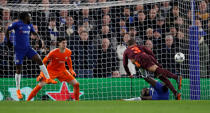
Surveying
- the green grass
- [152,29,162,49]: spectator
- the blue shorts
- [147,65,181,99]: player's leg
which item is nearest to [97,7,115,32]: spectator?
[152,29,162,49]: spectator

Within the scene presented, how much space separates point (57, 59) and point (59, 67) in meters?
0.21

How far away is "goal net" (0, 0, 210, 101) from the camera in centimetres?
991

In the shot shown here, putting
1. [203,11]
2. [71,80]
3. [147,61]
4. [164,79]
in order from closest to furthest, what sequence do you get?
[164,79] → [147,61] → [71,80] → [203,11]

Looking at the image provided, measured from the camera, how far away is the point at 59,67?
9352 mm

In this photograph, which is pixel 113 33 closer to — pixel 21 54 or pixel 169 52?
pixel 169 52

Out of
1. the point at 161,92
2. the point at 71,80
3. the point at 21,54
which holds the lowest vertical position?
the point at 161,92

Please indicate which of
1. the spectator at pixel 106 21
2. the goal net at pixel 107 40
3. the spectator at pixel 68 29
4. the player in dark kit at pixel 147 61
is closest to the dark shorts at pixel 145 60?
the player in dark kit at pixel 147 61

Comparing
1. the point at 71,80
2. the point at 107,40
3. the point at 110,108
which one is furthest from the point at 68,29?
the point at 110,108

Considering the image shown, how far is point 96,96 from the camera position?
10.1 metres

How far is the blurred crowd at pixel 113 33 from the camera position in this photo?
10281mm

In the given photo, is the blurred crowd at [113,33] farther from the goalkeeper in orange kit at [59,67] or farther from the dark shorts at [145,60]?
the dark shorts at [145,60]

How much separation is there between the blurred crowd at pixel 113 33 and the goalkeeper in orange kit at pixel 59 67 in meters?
1.09

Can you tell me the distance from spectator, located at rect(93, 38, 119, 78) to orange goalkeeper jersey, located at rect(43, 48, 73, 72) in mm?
1308

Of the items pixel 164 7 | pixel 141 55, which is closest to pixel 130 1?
pixel 164 7
